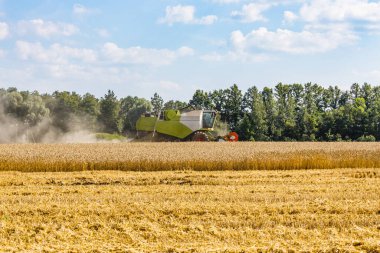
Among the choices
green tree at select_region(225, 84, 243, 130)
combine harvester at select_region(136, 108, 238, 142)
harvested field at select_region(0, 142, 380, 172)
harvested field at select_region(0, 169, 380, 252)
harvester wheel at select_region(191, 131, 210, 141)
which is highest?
green tree at select_region(225, 84, 243, 130)

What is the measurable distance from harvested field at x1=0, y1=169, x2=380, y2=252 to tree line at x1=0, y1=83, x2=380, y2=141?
29.9 meters

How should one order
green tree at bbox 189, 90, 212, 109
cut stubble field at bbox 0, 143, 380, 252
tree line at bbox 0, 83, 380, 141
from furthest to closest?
green tree at bbox 189, 90, 212, 109
tree line at bbox 0, 83, 380, 141
cut stubble field at bbox 0, 143, 380, 252

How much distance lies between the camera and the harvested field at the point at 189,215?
25.4 feet

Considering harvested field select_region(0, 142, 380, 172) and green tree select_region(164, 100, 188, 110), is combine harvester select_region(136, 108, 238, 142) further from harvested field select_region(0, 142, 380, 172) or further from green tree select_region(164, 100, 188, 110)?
green tree select_region(164, 100, 188, 110)

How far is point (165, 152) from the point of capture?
20500 millimetres

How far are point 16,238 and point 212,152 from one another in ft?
41.6

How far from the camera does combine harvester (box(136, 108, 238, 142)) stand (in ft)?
95.1

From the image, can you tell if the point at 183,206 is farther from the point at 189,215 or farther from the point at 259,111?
the point at 259,111

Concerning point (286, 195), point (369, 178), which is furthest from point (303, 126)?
point (286, 195)

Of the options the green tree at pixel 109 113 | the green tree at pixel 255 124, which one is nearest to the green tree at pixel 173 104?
the green tree at pixel 109 113

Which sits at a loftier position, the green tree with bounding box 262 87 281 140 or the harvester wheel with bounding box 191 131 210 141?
the green tree with bounding box 262 87 281 140

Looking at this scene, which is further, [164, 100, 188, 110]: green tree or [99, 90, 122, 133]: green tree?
[164, 100, 188, 110]: green tree

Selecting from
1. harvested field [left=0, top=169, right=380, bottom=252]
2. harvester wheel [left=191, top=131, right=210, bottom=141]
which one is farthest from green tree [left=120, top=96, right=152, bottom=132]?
harvested field [left=0, top=169, right=380, bottom=252]

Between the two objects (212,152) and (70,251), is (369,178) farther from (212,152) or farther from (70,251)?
(70,251)
